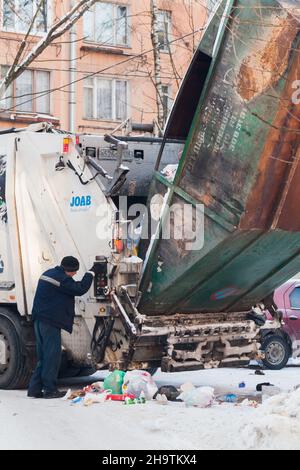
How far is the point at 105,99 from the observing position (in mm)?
30500

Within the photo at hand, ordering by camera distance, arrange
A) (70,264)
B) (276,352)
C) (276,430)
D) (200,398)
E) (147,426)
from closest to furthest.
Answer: (276,430)
(147,426)
(200,398)
(70,264)
(276,352)

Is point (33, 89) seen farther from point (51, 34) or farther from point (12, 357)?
point (12, 357)

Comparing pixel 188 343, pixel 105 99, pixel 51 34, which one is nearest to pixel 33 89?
pixel 105 99

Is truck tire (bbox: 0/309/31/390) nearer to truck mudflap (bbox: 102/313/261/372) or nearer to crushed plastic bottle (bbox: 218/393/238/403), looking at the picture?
truck mudflap (bbox: 102/313/261/372)

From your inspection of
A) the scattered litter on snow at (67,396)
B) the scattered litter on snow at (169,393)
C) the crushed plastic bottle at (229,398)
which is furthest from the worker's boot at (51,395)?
the crushed plastic bottle at (229,398)

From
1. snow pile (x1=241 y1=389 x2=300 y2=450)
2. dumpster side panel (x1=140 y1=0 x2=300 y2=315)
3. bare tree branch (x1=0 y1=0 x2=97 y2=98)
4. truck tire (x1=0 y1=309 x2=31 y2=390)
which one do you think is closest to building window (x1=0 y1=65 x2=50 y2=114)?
bare tree branch (x1=0 y1=0 x2=97 y2=98)

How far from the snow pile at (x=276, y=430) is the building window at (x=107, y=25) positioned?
78.7 ft

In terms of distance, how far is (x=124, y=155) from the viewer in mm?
10195

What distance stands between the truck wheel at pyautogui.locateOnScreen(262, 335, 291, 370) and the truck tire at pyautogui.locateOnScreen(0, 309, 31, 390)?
5070mm

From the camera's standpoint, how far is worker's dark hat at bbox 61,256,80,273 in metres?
9.63

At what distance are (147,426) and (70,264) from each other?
7.84ft

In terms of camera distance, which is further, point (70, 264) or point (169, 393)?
point (70, 264)

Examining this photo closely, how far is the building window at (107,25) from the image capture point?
1167 inches

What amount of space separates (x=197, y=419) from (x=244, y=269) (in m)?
2.04
